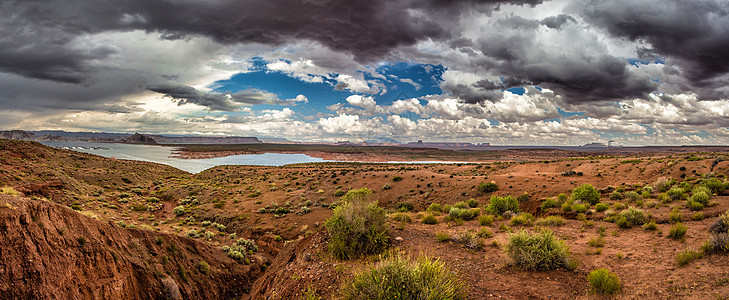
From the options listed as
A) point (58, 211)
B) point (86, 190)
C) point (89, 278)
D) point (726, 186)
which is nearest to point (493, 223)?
point (726, 186)

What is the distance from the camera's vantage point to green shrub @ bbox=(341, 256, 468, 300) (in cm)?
529

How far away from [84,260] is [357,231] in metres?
7.63

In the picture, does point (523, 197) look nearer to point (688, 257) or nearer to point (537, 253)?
point (688, 257)

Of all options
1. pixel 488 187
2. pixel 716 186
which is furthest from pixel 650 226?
pixel 488 187

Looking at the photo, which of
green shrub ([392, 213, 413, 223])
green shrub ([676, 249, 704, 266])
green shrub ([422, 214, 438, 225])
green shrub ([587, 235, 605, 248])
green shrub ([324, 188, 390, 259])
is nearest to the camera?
green shrub ([676, 249, 704, 266])

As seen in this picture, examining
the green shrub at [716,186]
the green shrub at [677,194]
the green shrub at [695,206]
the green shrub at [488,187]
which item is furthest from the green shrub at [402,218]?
the green shrub at [716,186]

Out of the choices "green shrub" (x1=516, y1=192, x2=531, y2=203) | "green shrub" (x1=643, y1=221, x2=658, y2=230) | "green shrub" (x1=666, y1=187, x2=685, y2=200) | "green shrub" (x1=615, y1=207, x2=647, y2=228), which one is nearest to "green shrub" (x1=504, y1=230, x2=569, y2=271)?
"green shrub" (x1=643, y1=221, x2=658, y2=230)

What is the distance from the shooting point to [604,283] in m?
6.42

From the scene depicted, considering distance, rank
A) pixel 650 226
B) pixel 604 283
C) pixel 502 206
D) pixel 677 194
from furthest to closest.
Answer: pixel 502 206 → pixel 677 194 → pixel 650 226 → pixel 604 283

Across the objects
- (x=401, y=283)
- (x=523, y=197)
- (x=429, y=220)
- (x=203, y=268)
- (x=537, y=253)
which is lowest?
(x=203, y=268)

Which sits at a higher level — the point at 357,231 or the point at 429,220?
the point at 357,231

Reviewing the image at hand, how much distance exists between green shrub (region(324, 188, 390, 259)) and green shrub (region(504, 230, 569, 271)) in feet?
13.1

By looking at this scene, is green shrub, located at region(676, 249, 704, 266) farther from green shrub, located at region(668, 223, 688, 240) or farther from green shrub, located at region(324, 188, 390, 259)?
green shrub, located at region(324, 188, 390, 259)

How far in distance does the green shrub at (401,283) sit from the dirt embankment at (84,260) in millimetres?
7007
